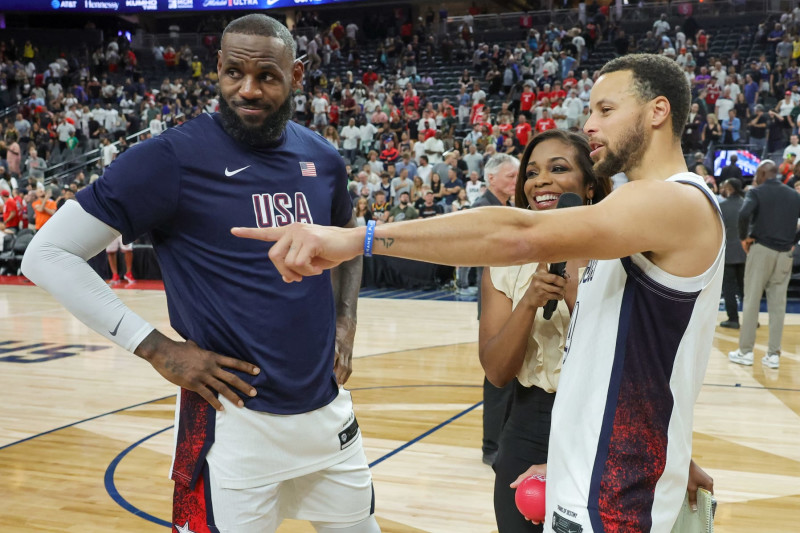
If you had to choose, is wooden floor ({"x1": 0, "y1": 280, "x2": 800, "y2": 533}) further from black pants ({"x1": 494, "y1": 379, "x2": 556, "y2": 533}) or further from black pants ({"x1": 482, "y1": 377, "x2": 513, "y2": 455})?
black pants ({"x1": 494, "y1": 379, "x2": 556, "y2": 533})

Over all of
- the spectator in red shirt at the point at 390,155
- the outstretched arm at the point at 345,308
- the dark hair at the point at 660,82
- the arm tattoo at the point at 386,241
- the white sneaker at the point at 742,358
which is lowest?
the white sneaker at the point at 742,358

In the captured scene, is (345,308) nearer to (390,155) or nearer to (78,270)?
(78,270)

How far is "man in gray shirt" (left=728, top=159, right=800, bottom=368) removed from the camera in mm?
7695

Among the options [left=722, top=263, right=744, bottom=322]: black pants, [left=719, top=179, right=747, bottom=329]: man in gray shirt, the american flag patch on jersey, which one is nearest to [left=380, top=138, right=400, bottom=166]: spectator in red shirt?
[left=719, top=179, right=747, bottom=329]: man in gray shirt

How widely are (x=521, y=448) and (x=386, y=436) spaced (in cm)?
315

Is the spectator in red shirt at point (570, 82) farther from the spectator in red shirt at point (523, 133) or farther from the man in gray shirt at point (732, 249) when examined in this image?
the man in gray shirt at point (732, 249)

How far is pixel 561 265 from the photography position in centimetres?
210

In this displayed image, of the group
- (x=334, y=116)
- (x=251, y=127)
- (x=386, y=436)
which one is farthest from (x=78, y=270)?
(x=334, y=116)

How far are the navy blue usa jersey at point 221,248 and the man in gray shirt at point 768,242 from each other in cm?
638

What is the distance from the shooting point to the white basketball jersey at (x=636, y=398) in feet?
5.50

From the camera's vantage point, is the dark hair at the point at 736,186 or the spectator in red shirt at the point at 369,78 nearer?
the dark hair at the point at 736,186

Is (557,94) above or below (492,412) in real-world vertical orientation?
above

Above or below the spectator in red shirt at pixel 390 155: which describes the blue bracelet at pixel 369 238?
above

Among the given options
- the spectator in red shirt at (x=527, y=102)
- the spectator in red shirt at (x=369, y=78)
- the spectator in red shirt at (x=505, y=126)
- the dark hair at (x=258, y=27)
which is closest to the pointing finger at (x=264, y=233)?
the dark hair at (x=258, y=27)
